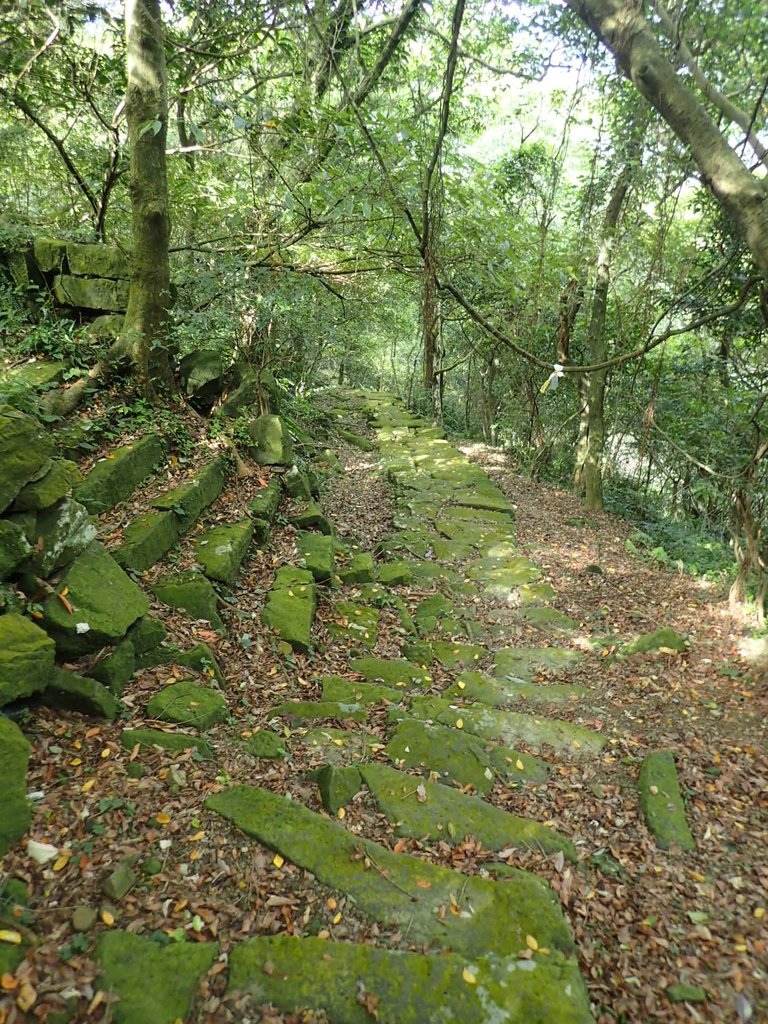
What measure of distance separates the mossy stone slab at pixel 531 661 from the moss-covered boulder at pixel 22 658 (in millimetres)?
3467

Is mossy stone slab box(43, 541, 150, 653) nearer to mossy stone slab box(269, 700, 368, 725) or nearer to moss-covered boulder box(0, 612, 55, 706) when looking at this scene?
moss-covered boulder box(0, 612, 55, 706)

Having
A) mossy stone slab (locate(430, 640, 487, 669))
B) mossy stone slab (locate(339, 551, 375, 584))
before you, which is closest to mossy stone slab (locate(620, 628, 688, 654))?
mossy stone slab (locate(430, 640, 487, 669))

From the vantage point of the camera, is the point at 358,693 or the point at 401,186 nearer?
the point at 358,693

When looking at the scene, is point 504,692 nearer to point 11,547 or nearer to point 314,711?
point 314,711

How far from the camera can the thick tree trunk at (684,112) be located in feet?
9.39

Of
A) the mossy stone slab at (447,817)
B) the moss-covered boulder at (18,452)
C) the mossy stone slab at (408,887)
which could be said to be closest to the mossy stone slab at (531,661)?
the mossy stone slab at (447,817)

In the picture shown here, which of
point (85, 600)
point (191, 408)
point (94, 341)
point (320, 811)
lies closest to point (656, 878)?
point (320, 811)

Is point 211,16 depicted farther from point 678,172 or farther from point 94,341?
point 678,172

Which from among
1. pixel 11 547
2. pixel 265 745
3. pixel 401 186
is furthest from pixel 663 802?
pixel 401 186

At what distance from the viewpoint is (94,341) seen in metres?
5.97

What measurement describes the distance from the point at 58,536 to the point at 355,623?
8.89 feet

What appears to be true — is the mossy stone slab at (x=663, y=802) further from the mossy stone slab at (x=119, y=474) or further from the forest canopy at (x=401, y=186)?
the mossy stone slab at (x=119, y=474)

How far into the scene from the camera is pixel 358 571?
6.14 meters

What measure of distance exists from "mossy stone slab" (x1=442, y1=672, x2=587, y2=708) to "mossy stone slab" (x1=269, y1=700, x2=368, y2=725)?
2.95 feet
